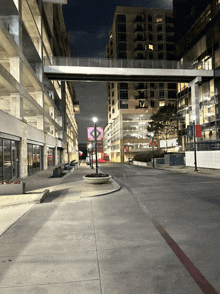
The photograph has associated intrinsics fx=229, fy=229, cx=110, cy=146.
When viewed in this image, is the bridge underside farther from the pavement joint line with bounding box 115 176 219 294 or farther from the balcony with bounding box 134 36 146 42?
the balcony with bounding box 134 36 146 42

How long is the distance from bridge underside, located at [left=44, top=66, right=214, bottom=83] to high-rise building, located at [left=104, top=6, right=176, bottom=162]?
41201 millimetres

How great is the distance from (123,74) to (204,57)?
15.5 metres

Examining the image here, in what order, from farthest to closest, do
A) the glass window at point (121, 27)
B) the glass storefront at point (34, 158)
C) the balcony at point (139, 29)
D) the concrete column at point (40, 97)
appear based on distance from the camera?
the glass window at point (121, 27) → the balcony at point (139, 29) → the concrete column at point (40, 97) → the glass storefront at point (34, 158)

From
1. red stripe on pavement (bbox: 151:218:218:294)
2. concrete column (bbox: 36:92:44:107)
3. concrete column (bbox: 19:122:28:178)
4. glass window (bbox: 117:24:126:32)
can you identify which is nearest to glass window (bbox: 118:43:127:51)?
glass window (bbox: 117:24:126:32)

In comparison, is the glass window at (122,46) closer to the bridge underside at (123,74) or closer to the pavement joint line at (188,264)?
the bridge underside at (123,74)

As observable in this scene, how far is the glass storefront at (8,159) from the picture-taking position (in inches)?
691

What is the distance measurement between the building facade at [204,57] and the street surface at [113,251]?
27.4m

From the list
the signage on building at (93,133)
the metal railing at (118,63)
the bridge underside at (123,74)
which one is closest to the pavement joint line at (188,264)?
the signage on building at (93,133)

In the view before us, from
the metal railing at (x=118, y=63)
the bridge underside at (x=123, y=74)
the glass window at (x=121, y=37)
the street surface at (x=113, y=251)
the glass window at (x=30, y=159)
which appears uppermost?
the glass window at (x=121, y=37)

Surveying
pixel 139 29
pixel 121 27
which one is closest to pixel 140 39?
pixel 139 29

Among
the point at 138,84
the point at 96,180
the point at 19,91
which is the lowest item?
the point at 96,180

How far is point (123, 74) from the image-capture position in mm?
39094

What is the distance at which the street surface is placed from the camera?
11.4 ft

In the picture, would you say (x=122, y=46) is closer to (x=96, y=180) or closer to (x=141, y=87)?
(x=141, y=87)
